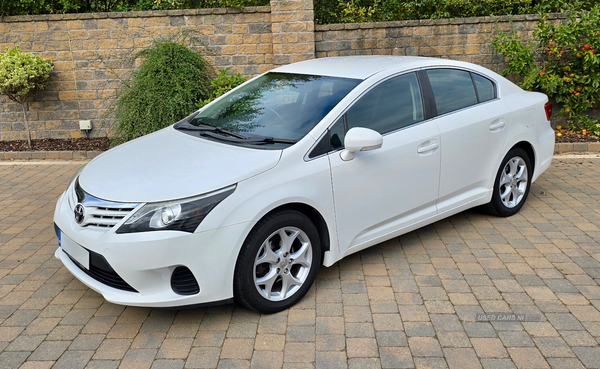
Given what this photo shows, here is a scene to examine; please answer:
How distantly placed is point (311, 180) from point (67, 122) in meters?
6.93

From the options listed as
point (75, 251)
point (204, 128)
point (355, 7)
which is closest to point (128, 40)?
point (355, 7)

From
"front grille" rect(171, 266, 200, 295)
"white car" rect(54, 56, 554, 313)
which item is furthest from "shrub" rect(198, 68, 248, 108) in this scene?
"front grille" rect(171, 266, 200, 295)

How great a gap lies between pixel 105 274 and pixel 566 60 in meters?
8.18

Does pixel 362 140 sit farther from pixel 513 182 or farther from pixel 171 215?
pixel 513 182

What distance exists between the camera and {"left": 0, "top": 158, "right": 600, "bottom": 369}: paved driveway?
130 inches

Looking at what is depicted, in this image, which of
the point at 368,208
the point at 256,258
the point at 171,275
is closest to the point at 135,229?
the point at 171,275

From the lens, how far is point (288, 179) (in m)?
3.68

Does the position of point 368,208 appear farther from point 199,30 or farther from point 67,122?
point 67,122

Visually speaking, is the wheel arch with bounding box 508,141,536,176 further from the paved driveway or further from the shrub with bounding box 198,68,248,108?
the shrub with bounding box 198,68,248,108

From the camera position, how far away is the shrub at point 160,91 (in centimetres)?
808

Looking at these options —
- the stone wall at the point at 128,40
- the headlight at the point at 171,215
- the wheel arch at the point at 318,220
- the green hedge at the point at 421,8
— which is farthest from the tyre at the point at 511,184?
the green hedge at the point at 421,8

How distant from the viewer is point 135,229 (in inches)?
131

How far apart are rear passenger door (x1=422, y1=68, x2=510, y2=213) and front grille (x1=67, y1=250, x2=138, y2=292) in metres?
2.74

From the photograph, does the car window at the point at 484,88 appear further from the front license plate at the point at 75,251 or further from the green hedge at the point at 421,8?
the green hedge at the point at 421,8
